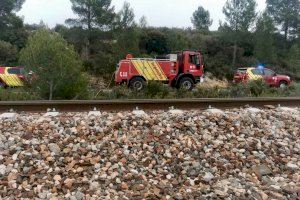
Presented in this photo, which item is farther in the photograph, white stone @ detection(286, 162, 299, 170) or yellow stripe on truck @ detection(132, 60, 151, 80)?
yellow stripe on truck @ detection(132, 60, 151, 80)

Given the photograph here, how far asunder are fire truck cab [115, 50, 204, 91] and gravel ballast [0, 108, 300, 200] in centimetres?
1498

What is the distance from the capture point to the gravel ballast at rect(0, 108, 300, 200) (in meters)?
5.27

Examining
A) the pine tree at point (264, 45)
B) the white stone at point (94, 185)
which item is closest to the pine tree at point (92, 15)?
the pine tree at point (264, 45)

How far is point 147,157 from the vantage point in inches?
232

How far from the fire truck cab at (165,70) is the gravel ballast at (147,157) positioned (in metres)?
15.0

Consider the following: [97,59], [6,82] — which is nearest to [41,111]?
[6,82]

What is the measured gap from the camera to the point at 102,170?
5531 mm

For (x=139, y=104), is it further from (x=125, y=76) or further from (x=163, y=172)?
(x=125, y=76)

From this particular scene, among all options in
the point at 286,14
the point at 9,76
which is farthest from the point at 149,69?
the point at 286,14

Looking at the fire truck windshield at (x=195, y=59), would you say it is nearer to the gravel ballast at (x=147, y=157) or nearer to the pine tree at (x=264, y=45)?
the gravel ballast at (x=147, y=157)

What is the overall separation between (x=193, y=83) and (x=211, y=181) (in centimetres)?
1716

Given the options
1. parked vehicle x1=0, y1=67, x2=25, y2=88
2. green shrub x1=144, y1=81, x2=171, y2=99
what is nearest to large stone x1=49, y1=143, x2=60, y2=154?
green shrub x1=144, y1=81, x2=171, y2=99

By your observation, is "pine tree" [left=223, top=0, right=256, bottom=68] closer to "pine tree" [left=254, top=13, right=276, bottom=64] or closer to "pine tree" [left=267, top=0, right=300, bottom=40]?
"pine tree" [left=254, top=13, right=276, bottom=64]

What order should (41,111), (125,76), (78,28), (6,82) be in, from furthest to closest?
(78,28) < (6,82) < (125,76) < (41,111)
